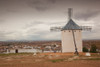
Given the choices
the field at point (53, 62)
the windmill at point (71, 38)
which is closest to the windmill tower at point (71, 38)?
the windmill at point (71, 38)

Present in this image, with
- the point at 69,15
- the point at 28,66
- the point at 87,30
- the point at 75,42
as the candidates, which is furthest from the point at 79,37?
the point at 28,66

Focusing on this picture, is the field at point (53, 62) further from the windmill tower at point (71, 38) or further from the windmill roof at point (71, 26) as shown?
the windmill roof at point (71, 26)

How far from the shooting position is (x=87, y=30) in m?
29.5

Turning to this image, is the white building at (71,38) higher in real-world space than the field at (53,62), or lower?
higher

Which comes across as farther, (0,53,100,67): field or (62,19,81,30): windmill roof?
(62,19,81,30): windmill roof

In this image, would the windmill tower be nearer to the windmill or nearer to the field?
the windmill

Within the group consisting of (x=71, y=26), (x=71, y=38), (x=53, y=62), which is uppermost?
(x=71, y=26)

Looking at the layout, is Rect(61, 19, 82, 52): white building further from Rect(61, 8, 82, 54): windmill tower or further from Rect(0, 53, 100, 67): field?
Rect(0, 53, 100, 67): field

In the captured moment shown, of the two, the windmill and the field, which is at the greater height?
the windmill

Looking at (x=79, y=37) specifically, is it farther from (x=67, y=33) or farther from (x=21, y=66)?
(x=21, y=66)

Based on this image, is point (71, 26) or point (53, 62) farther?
point (71, 26)

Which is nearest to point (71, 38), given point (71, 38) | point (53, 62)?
point (71, 38)

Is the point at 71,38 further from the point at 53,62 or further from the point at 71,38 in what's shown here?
the point at 53,62

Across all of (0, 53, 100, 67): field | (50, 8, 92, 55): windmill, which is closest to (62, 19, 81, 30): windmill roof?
(50, 8, 92, 55): windmill
